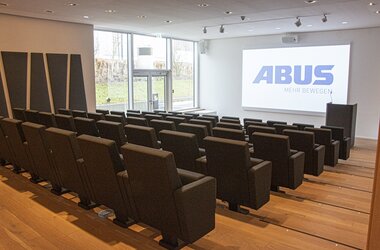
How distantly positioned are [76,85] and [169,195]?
711 cm

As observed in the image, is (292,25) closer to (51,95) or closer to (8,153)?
(51,95)

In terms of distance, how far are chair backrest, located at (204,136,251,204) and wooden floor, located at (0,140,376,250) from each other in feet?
0.91

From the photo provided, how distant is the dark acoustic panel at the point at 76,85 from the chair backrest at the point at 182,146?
17.9 feet

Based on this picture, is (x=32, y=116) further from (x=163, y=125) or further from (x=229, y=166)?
(x=229, y=166)

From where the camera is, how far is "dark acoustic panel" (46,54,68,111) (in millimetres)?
8312

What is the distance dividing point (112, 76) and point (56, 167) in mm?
6732

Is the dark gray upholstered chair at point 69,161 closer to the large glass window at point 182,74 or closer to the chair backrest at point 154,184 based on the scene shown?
the chair backrest at point 154,184


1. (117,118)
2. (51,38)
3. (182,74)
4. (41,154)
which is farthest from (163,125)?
(182,74)

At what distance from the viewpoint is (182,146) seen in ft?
13.2

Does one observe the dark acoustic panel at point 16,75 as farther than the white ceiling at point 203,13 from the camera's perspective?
Yes

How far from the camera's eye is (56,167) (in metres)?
4.01

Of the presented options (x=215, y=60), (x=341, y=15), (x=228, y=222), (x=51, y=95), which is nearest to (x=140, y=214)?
(x=228, y=222)

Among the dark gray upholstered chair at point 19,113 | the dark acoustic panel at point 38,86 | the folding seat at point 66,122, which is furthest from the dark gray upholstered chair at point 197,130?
the dark acoustic panel at point 38,86

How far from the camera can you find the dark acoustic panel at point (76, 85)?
873 cm
